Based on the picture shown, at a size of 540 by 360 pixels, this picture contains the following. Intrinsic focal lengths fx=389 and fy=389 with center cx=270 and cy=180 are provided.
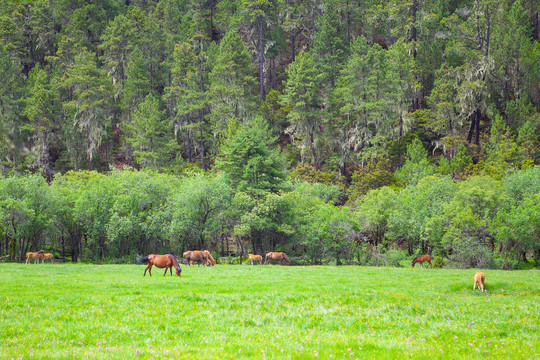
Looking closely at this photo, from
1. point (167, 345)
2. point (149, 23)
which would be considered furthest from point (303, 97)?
point (167, 345)

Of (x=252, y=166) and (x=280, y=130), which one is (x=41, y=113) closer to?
(x=280, y=130)

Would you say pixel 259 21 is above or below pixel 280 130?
above

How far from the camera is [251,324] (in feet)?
35.8

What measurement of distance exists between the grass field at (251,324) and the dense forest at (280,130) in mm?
17058

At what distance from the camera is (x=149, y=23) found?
85.1 metres

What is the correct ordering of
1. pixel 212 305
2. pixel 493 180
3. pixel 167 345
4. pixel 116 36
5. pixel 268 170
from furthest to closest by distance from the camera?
pixel 116 36 → pixel 268 170 → pixel 493 180 → pixel 212 305 → pixel 167 345

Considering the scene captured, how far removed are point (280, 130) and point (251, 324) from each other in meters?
64.0

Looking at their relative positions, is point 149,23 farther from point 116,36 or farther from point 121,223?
point 121,223

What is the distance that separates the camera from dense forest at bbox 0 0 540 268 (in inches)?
1652

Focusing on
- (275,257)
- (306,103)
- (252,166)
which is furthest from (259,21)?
(275,257)

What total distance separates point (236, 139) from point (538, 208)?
1317 inches

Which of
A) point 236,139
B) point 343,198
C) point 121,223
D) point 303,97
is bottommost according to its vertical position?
point 121,223

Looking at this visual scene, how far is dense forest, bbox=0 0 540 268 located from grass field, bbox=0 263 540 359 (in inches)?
672

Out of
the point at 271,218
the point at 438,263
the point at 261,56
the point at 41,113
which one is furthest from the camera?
the point at 261,56
